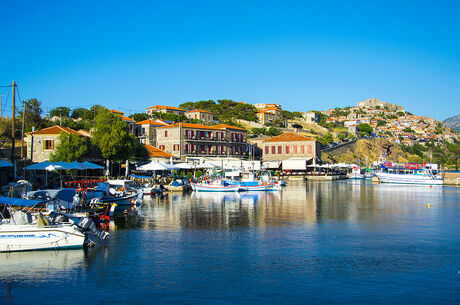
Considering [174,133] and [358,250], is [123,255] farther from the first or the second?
[174,133]

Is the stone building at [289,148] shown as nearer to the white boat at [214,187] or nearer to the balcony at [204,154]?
the balcony at [204,154]

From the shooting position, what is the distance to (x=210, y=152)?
225 ft

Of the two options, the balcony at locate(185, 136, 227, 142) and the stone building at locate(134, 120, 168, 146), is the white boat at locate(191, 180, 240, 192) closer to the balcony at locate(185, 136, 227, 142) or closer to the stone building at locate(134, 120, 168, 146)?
the balcony at locate(185, 136, 227, 142)

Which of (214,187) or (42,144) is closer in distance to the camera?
(214,187)

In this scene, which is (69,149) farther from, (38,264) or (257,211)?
(38,264)

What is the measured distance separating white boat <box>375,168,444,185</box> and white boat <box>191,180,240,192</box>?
33.9m

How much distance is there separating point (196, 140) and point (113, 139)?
19.4 meters

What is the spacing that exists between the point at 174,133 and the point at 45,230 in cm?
4887

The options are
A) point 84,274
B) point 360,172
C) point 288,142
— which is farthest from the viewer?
point 360,172

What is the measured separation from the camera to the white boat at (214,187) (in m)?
46.2

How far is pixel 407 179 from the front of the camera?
221 ft

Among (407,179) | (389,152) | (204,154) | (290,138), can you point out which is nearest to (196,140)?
(204,154)

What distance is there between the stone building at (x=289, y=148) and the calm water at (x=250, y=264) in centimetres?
5029

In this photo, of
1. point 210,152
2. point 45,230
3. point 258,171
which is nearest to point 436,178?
point 258,171
